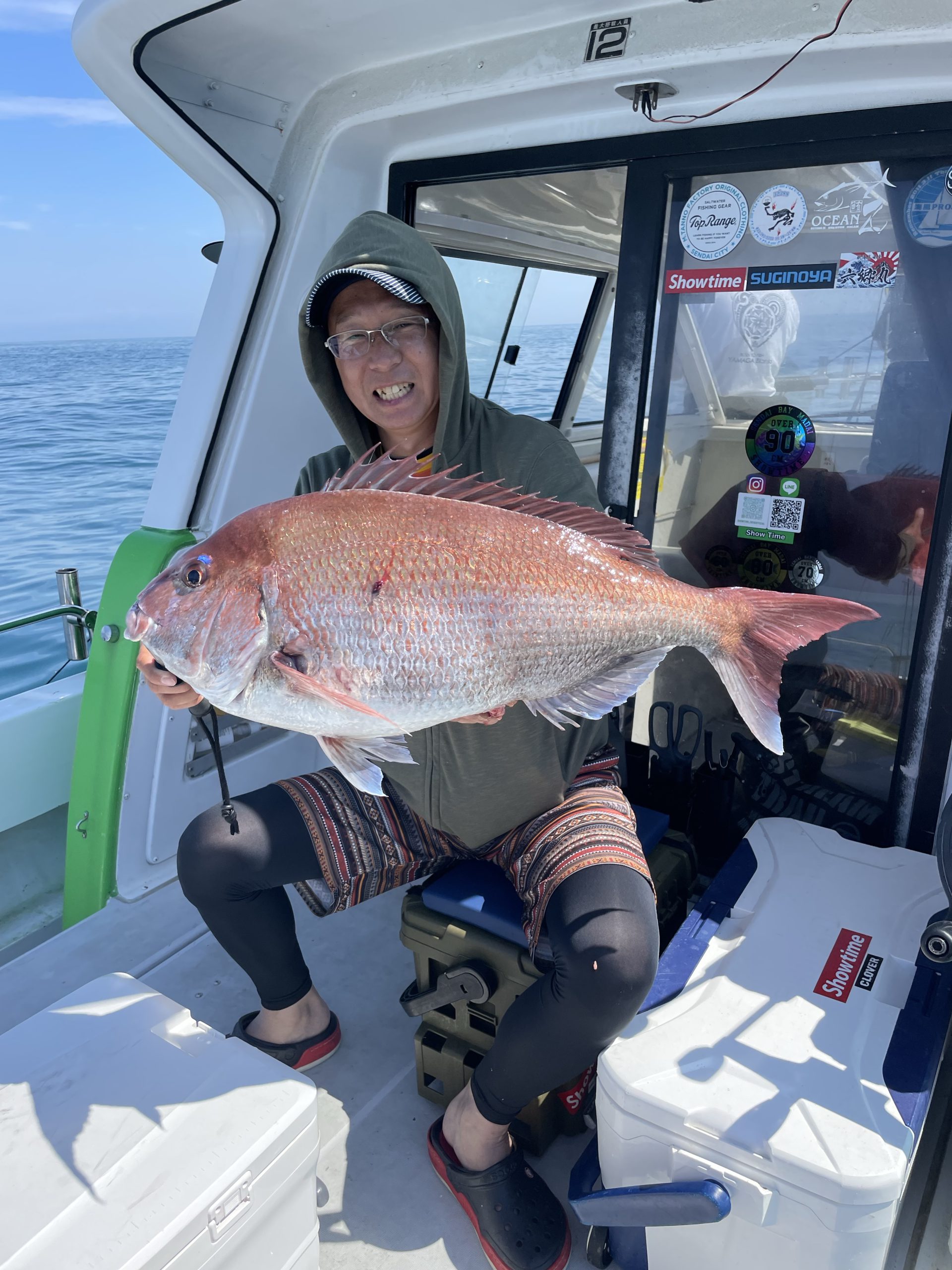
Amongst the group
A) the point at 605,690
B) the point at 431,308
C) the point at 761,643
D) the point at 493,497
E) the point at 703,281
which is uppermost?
the point at 703,281

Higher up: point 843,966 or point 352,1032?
point 843,966

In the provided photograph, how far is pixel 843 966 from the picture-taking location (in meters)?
1.85

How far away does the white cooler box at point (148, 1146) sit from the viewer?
1.27 meters

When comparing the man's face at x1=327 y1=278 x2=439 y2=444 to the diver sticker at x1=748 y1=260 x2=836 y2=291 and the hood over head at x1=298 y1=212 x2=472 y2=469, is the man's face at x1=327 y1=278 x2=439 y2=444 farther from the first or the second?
the diver sticker at x1=748 y1=260 x2=836 y2=291

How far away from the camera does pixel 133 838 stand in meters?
2.90

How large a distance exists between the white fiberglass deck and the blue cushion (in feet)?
1.83

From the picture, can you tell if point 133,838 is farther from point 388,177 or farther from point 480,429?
point 388,177

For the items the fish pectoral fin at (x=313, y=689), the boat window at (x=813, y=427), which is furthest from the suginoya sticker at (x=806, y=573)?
the fish pectoral fin at (x=313, y=689)

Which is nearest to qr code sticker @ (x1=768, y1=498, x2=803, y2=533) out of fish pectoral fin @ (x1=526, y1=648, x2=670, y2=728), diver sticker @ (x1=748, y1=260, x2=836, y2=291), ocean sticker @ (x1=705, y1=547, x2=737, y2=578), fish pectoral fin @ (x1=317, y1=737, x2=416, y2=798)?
ocean sticker @ (x1=705, y1=547, x2=737, y2=578)

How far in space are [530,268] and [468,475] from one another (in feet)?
15.2

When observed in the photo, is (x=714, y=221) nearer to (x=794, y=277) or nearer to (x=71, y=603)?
(x=794, y=277)

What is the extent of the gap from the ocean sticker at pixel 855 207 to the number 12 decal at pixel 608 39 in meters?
0.68

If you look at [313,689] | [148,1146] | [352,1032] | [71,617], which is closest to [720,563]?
[313,689]

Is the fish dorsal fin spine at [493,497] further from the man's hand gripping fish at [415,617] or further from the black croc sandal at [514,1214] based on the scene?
the black croc sandal at [514,1214]
